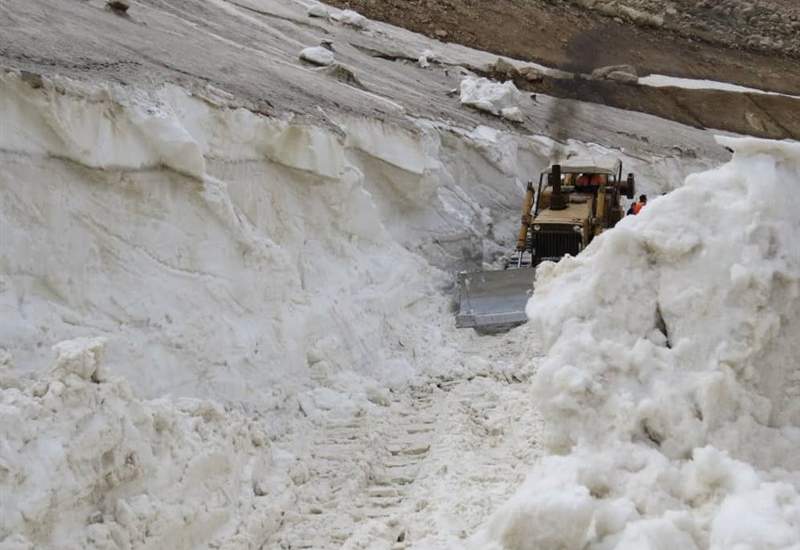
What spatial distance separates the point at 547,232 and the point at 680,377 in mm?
7143

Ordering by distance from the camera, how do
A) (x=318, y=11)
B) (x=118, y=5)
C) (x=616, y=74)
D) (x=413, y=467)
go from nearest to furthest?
(x=413, y=467) → (x=118, y=5) → (x=318, y=11) → (x=616, y=74)

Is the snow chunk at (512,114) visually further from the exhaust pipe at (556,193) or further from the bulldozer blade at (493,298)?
the bulldozer blade at (493,298)

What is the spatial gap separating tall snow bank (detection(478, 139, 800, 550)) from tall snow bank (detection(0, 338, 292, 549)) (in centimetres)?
192

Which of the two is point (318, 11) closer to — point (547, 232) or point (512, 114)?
point (512, 114)

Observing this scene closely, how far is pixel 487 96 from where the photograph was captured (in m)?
16.0

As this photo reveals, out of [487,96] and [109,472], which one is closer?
[109,472]

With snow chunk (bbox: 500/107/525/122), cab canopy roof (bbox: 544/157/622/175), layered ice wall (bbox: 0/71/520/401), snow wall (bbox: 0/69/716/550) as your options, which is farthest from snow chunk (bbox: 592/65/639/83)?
layered ice wall (bbox: 0/71/520/401)

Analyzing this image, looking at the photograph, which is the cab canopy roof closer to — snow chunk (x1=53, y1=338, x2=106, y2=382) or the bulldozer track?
the bulldozer track

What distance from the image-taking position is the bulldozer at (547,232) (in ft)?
34.6

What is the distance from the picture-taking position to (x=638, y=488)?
453 cm

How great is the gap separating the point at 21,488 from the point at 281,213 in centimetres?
471

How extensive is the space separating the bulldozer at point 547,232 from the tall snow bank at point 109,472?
4.69m

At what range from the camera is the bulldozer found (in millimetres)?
10555

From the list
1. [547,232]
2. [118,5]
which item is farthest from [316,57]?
[547,232]
